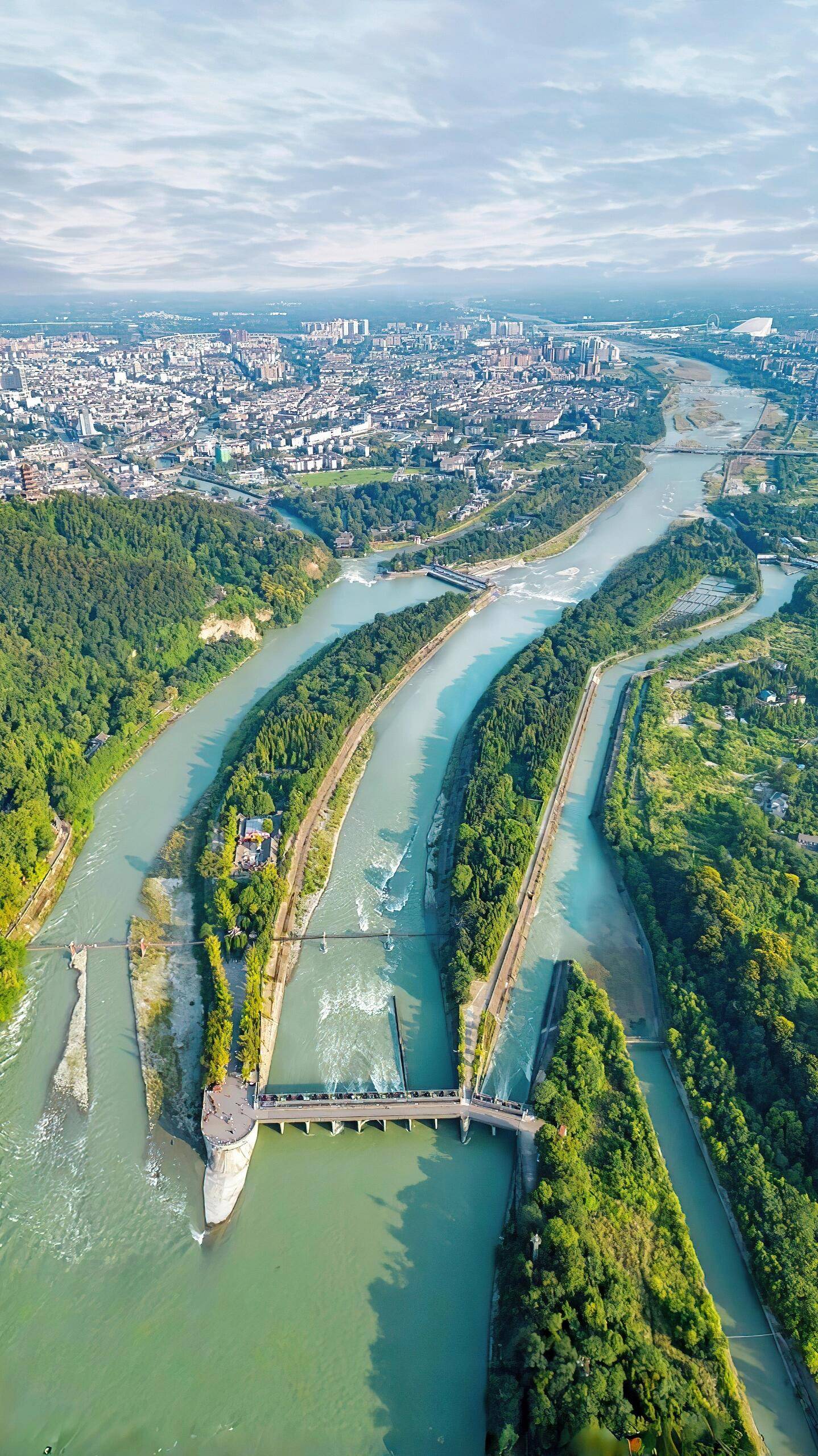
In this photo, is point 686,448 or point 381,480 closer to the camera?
point 381,480

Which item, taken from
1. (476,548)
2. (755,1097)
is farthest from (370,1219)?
(476,548)

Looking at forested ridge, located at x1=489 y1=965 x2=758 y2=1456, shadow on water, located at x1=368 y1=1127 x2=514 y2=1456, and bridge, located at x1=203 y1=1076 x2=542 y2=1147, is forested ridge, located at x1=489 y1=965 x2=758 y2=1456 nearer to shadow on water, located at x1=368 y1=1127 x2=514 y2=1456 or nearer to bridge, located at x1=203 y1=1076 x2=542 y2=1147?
A: shadow on water, located at x1=368 y1=1127 x2=514 y2=1456

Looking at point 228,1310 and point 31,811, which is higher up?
point 31,811

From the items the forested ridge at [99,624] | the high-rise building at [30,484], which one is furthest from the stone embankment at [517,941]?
the high-rise building at [30,484]

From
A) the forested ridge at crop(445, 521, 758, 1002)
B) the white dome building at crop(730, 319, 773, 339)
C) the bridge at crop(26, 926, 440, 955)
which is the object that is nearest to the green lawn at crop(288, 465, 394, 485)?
the forested ridge at crop(445, 521, 758, 1002)

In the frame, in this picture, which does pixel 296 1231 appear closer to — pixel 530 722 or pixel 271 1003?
pixel 271 1003

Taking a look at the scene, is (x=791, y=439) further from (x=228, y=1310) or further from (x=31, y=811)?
(x=228, y=1310)
